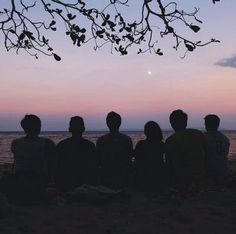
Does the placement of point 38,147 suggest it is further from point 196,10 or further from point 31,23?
point 196,10

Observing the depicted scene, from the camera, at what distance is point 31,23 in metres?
6.70

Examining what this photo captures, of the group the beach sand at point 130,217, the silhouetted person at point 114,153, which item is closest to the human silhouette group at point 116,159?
the silhouetted person at point 114,153

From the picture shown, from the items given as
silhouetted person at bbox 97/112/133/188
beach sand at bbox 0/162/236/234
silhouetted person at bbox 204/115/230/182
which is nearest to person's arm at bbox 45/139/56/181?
beach sand at bbox 0/162/236/234

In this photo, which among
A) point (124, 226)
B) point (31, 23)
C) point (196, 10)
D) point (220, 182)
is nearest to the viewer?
point (196, 10)

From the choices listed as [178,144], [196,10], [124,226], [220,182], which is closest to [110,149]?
[178,144]

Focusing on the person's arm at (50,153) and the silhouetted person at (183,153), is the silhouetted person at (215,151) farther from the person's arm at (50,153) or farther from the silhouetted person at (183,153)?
the person's arm at (50,153)

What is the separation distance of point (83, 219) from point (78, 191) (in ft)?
3.91

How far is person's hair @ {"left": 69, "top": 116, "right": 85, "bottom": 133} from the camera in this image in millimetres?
9359

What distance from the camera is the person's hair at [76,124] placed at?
9.36m

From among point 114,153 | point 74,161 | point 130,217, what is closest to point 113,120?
point 114,153

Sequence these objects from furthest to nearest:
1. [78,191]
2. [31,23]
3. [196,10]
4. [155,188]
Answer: [155,188] → [78,191] → [31,23] → [196,10]

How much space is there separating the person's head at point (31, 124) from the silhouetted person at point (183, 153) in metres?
2.66

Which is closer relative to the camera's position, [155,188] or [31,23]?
[31,23]

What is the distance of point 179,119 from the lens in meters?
10.2
